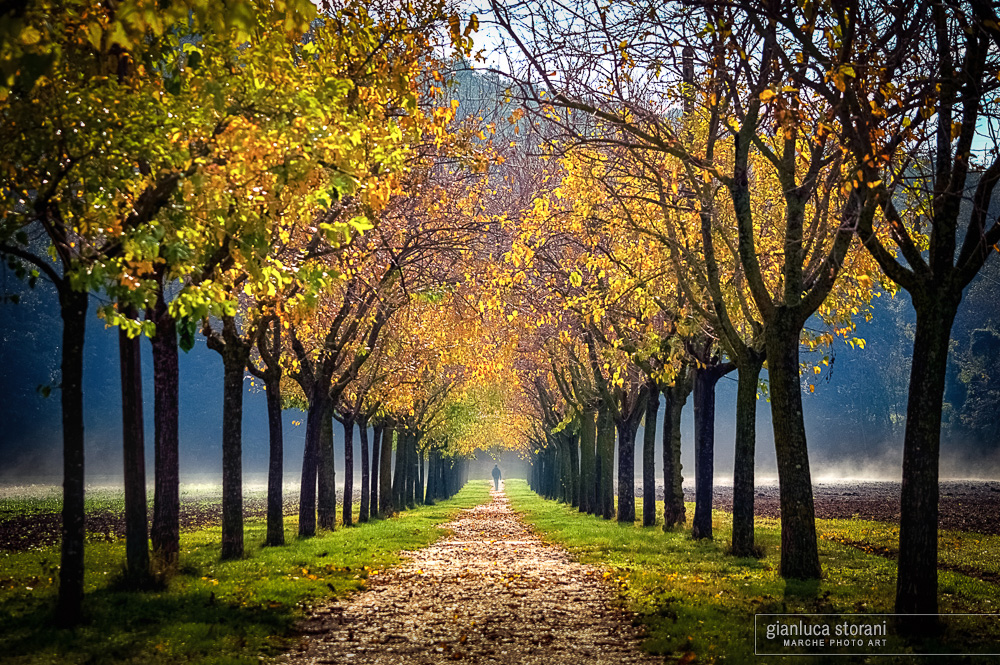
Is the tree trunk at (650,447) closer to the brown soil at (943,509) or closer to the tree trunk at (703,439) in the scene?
the tree trunk at (703,439)

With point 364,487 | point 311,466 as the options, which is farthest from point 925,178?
point 364,487

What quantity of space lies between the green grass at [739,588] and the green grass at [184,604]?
198 inches

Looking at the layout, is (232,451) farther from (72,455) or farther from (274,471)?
(72,455)

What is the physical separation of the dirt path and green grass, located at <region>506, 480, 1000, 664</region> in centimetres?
60

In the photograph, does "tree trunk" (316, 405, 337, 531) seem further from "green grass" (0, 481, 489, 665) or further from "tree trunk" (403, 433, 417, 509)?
"tree trunk" (403, 433, 417, 509)

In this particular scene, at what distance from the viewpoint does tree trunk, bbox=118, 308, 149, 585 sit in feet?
38.0

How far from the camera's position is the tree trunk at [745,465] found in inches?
632

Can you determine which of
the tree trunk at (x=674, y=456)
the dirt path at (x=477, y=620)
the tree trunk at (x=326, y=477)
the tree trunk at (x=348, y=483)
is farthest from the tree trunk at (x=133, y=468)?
the tree trunk at (x=674, y=456)

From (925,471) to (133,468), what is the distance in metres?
11.7

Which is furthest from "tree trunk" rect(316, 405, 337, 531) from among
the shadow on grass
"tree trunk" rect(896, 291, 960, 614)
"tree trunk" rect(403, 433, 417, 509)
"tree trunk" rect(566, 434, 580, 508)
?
"tree trunk" rect(896, 291, 960, 614)

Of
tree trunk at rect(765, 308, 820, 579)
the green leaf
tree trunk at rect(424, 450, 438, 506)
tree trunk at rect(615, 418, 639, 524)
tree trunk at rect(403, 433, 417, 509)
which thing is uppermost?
the green leaf

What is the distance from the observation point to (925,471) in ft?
30.0

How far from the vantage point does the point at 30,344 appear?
9069cm

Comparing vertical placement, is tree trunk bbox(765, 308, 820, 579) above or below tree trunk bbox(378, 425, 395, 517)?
above
